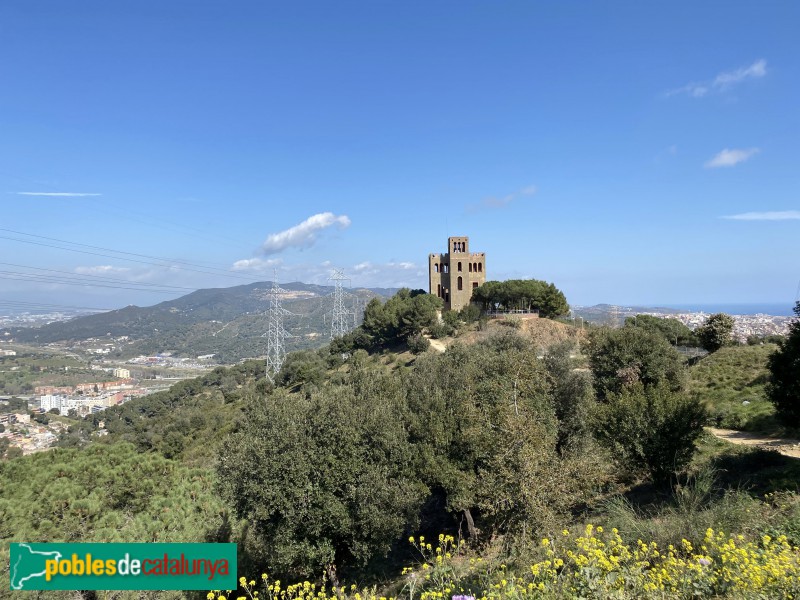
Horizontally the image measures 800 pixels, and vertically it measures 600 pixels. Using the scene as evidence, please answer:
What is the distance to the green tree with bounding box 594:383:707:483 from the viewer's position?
1321 centimetres

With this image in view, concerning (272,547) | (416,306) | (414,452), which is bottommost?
(272,547)

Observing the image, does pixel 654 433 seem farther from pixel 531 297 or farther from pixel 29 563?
pixel 531 297

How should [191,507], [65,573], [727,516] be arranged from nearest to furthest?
[65,573] → [727,516] → [191,507]

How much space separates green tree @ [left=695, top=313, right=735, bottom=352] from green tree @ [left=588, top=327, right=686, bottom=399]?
13.6 meters

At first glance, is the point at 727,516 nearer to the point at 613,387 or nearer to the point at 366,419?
the point at 366,419

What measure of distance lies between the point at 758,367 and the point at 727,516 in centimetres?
2459

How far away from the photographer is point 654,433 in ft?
43.4

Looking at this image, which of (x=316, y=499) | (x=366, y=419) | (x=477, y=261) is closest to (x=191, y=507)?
(x=316, y=499)

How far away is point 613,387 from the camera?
21.8m

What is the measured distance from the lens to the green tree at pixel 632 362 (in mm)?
21609

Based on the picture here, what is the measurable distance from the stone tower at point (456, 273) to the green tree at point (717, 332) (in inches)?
1146

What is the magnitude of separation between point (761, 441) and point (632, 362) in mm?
6036

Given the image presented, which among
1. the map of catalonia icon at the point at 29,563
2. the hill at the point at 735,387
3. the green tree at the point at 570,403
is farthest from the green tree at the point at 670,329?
the map of catalonia icon at the point at 29,563

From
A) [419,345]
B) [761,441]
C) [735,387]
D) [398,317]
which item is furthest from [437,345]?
[761,441]
